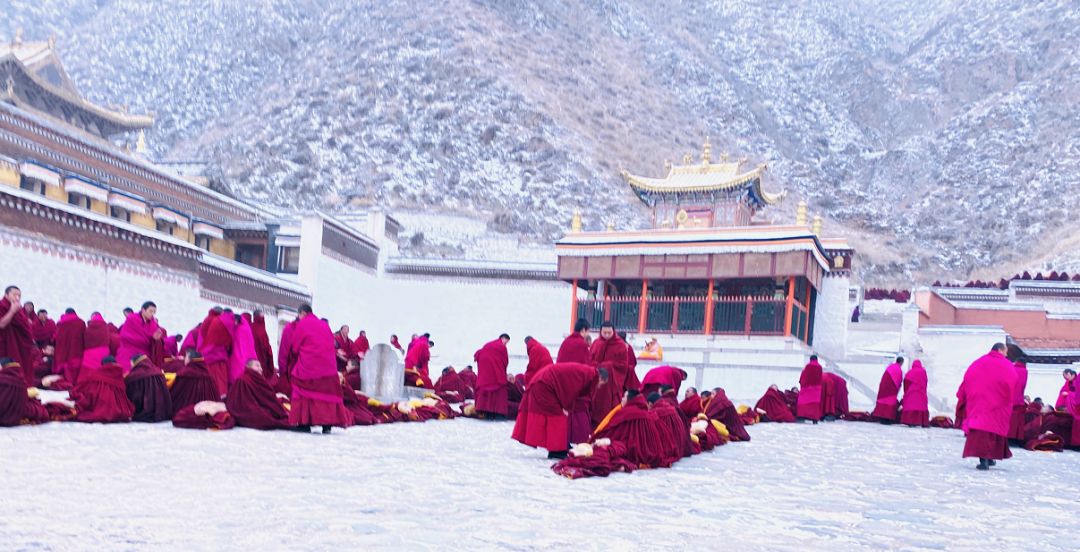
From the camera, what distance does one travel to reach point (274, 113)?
5231 cm

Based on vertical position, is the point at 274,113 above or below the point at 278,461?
above

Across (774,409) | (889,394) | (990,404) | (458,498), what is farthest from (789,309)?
(458,498)

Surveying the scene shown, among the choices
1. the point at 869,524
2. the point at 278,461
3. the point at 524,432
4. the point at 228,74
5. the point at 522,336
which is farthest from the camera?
the point at 228,74

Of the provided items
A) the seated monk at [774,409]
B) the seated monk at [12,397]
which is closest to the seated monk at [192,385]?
the seated monk at [12,397]

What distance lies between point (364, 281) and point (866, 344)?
36.7ft

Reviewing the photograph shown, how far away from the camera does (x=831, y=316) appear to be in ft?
72.6

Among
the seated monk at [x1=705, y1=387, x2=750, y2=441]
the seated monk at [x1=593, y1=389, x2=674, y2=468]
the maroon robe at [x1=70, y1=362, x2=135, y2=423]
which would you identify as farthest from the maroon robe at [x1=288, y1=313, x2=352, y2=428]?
the seated monk at [x1=705, y1=387, x2=750, y2=441]

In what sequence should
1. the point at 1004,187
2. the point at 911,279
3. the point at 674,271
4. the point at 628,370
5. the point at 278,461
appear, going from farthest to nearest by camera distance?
the point at 1004,187
the point at 911,279
the point at 674,271
the point at 628,370
the point at 278,461

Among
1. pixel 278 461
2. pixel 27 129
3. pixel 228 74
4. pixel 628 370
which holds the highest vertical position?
pixel 228 74

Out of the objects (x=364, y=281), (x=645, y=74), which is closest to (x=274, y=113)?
(x=645, y=74)

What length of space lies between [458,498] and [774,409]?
9.94 metres

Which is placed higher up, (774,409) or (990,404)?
(990,404)

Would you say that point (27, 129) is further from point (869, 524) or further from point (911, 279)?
point (911, 279)

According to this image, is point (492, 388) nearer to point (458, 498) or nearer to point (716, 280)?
point (458, 498)
